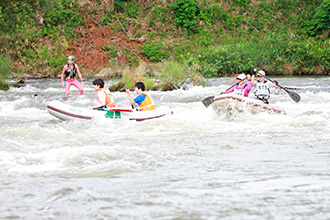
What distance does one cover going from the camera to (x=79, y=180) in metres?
5.21

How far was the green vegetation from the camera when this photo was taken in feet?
77.2

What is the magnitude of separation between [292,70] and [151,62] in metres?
7.40

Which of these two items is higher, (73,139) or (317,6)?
(317,6)

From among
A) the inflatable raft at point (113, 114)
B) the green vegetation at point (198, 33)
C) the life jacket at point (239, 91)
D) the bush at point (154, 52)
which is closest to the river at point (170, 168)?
the inflatable raft at point (113, 114)

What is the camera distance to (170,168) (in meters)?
5.77

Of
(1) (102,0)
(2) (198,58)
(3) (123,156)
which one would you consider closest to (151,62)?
(2) (198,58)

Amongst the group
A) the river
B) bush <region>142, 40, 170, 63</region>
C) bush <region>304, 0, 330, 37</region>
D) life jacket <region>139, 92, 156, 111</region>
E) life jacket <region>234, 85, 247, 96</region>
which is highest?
bush <region>304, 0, 330, 37</region>

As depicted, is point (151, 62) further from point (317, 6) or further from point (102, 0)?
point (317, 6)

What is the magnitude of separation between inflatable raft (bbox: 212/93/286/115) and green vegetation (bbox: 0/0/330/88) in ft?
35.9

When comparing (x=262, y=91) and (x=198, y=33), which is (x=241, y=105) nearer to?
(x=262, y=91)

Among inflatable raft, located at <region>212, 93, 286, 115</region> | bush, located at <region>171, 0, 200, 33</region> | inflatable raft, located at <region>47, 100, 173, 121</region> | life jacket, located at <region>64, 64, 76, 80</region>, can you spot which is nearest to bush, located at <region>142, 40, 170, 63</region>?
bush, located at <region>171, 0, 200, 33</region>

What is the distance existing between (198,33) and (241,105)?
18672mm

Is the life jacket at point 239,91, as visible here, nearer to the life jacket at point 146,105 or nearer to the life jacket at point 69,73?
the life jacket at point 146,105

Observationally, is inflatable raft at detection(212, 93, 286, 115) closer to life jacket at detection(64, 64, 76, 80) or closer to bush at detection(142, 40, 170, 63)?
life jacket at detection(64, 64, 76, 80)
